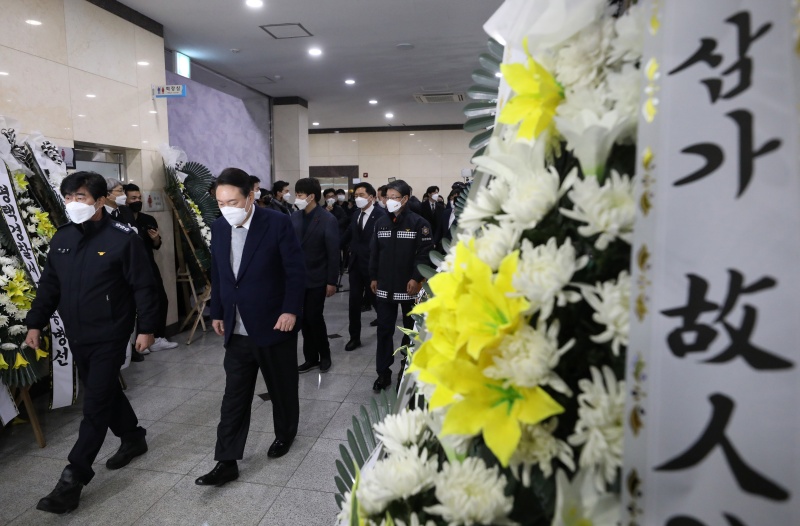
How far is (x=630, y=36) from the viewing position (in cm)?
52

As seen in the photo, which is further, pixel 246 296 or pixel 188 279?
pixel 188 279

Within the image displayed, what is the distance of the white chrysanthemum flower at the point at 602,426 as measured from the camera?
1.56 ft

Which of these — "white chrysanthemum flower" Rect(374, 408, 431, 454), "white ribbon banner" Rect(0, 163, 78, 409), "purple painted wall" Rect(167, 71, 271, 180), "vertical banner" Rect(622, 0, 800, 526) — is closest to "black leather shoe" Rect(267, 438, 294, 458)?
"white ribbon banner" Rect(0, 163, 78, 409)

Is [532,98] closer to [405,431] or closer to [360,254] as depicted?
[405,431]

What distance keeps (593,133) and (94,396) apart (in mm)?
2843

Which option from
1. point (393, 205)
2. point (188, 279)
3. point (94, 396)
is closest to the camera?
point (94, 396)

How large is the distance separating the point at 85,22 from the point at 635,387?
6.03 m

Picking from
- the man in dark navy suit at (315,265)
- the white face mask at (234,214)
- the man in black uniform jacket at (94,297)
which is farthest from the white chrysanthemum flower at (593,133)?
the man in dark navy suit at (315,265)

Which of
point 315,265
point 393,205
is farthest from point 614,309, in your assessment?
point 315,265

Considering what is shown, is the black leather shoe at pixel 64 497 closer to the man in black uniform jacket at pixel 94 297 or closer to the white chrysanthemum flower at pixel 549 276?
the man in black uniform jacket at pixel 94 297

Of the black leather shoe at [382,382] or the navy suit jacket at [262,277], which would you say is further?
the black leather shoe at [382,382]

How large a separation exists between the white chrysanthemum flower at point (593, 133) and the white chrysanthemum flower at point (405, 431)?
376 mm

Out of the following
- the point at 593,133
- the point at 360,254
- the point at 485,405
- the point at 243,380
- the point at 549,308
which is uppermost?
the point at 593,133

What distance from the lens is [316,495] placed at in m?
2.68
